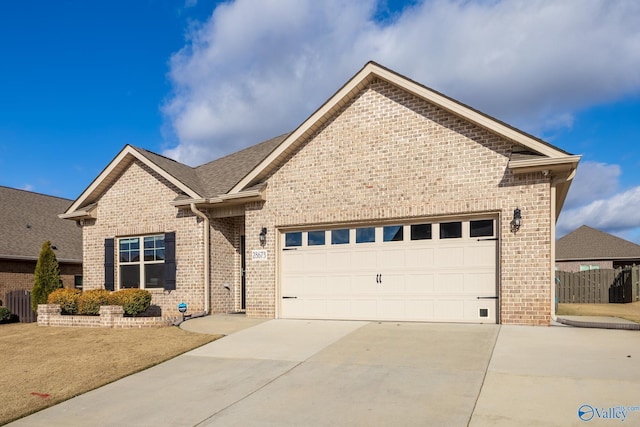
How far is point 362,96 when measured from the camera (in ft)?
41.0

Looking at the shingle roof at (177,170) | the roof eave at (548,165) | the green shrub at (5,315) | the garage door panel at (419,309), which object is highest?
the shingle roof at (177,170)

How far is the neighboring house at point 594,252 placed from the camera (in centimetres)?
3325

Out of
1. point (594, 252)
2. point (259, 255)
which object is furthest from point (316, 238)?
point (594, 252)

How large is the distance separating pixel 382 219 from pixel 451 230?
5.44 ft

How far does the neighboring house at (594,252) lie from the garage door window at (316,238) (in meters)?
27.8

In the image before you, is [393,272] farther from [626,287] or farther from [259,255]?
[626,287]

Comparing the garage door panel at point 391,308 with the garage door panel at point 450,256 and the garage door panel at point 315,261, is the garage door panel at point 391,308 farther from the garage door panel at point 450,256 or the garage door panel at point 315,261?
the garage door panel at point 315,261

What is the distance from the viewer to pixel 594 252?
Answer: 112ft

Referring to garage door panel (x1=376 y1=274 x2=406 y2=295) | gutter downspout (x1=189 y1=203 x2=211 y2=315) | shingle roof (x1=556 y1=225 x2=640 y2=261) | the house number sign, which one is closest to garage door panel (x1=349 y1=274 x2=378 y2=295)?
garage door panel (x1=376 y1=274 x2=406 y2=295)

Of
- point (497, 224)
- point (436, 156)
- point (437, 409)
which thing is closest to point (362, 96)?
point (436, 156)

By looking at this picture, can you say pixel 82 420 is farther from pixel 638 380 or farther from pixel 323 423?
pixel 638 380

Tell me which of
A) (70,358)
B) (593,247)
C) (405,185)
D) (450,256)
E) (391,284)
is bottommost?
(70,358)

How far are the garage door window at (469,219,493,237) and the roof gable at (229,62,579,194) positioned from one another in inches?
56.4

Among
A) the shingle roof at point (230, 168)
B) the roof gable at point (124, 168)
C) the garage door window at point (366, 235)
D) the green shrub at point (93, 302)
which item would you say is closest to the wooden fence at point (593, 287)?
the garage door window at point (366, 235)
